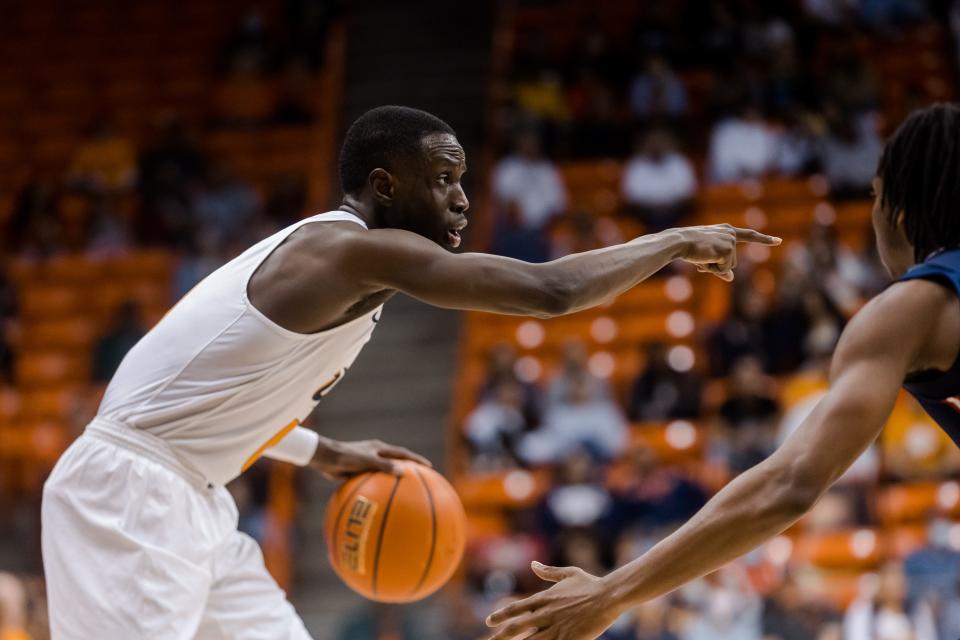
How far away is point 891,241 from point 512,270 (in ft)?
Answer: 2.75

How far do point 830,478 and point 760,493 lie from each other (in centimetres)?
12

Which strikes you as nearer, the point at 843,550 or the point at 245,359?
the point at 245,359

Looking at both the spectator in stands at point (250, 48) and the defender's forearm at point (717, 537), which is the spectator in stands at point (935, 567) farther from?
the spectator in stands at point (250, 48)

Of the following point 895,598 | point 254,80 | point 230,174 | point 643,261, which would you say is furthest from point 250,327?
point 254,80

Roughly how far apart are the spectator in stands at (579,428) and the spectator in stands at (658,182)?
1.99 m

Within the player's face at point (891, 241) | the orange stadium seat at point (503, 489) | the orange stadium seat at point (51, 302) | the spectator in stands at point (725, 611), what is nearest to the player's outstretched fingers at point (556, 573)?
the player's face at point (891, 241)

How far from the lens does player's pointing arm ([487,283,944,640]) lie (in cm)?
216

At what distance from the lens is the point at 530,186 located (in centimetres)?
1077

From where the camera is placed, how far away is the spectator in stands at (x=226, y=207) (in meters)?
11.3

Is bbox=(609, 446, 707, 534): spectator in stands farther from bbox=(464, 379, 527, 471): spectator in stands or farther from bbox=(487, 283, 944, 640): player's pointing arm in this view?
bbox=(487, 283, 944, 640): player's pointing arm

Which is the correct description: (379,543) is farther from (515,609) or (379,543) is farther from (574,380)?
(574,380)

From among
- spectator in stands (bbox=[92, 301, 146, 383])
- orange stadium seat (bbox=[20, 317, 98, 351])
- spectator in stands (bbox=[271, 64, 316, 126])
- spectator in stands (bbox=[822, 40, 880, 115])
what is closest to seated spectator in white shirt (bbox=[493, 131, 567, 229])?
spectator in stands (bbox=[822, 40, 880, 115])

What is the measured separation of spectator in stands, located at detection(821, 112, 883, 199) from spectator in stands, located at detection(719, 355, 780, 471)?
7.31ft

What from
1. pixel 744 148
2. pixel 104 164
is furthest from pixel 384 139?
pixel 104 164
